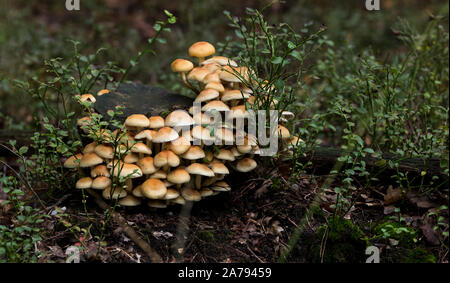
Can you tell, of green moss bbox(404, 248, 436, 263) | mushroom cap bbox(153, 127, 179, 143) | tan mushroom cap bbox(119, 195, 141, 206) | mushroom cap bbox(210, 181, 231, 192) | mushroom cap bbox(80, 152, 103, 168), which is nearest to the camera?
green moss bbox(404, 248, 436, 263)

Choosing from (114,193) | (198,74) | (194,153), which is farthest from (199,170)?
(198,74)

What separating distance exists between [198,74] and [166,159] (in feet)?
2.69

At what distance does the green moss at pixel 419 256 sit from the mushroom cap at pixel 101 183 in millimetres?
2344

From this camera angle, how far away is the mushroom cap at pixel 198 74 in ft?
12.0

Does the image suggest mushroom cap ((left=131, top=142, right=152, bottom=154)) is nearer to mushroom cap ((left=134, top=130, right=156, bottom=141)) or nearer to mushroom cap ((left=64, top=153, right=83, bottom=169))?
mushroom cap ((left=134, top=130, right=156, bottom=141))

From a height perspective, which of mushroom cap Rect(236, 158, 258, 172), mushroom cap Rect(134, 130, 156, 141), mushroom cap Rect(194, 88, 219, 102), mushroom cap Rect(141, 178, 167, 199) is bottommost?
mushroom cap Rect(141, 178, 167, 199)

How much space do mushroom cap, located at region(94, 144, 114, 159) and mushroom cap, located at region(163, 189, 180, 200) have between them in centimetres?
52

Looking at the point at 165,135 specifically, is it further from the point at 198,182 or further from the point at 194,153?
the point at 198,182

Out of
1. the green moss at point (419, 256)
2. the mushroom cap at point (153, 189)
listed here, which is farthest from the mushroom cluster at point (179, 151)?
the green moss at point (419, 256)

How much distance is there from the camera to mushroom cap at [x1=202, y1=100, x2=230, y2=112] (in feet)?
11.3

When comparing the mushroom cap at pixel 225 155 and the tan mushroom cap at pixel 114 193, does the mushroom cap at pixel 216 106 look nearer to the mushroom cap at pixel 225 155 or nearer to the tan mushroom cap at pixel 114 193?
the mushroom cap at pixel 225 155

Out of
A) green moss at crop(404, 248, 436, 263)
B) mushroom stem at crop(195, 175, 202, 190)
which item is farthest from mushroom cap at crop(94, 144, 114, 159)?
green moss at crop(404, 248, 436, 263)

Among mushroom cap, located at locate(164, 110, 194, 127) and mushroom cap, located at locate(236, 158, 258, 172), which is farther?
mushroom cap, located at locate(236, 158, 258, 172)

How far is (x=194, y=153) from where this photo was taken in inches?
133
